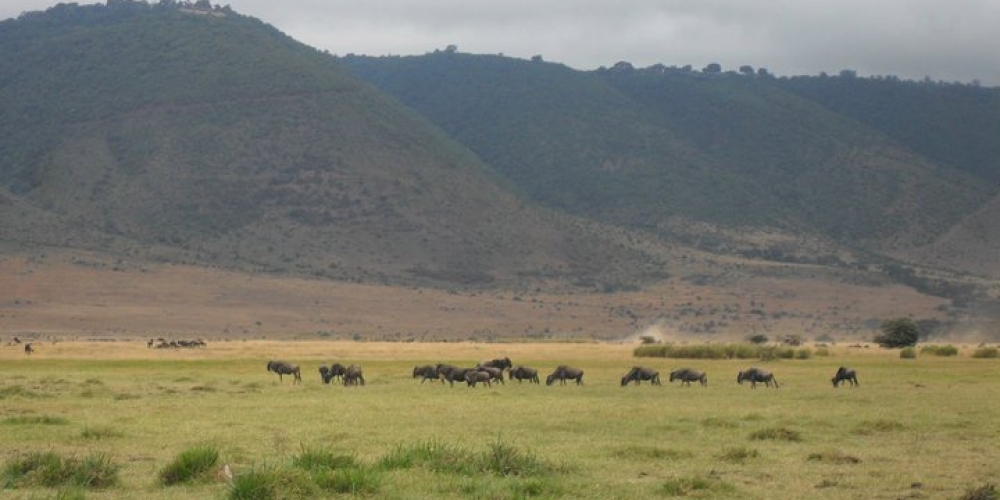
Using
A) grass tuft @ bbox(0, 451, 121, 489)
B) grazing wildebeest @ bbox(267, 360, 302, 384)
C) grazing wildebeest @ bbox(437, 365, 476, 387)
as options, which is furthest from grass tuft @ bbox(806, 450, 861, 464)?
grazing wildebeest @ bbox(267, 360, 302, 384)

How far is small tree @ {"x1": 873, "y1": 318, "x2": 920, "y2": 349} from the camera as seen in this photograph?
71.8 m

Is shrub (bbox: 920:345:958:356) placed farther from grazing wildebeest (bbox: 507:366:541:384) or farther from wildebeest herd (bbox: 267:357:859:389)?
grazing wildebeest (bbox: 507:366:541:384)

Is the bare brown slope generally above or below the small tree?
above

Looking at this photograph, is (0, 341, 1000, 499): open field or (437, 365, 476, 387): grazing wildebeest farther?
(437, 365, 476, 387): grazing wildebeest

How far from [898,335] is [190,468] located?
61234 millimetres

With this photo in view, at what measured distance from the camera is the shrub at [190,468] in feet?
54.3

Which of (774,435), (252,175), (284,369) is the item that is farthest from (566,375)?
(252,175)

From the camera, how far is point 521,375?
42375 millimetres

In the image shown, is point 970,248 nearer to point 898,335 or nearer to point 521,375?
point 898,335

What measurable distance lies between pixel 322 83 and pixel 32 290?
65.7 meters

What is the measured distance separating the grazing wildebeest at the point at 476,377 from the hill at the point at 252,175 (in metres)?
75.5

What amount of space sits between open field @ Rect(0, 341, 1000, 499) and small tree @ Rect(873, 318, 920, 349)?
26.0 metres

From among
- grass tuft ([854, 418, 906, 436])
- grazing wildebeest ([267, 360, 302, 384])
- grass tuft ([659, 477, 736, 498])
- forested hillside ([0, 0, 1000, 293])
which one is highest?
forested hillside ([0, 0, 1000, 293])

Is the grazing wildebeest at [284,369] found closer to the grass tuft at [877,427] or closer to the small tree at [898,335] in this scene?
the grass tuft at [877,427]
